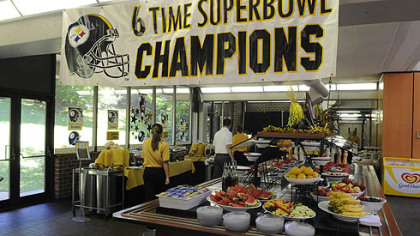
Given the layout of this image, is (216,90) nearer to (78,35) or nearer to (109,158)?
(109,158)

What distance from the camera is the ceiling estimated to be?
3.01m

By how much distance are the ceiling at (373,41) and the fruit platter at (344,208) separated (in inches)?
67.8

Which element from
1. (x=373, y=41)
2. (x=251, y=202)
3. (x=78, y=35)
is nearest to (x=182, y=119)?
(x=373, y=41)

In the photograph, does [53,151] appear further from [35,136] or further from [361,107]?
[361,107]

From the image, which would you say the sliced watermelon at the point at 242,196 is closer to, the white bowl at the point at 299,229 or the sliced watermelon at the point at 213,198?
the sliced watermelon at the point at 213,198

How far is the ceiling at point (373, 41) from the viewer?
118 inches

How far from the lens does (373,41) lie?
19.2 feet

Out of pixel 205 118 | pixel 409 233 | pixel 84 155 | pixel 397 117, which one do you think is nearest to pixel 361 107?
pixel 397 117

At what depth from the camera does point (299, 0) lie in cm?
239

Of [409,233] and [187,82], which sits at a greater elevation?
[187,82]

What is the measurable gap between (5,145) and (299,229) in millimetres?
6125

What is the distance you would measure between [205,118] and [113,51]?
9660mm

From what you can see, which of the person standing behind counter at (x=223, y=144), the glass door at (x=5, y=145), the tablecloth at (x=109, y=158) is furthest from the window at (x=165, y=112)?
the glass door at (x=5, y=145)

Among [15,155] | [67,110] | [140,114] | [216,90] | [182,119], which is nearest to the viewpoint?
[15,155]
